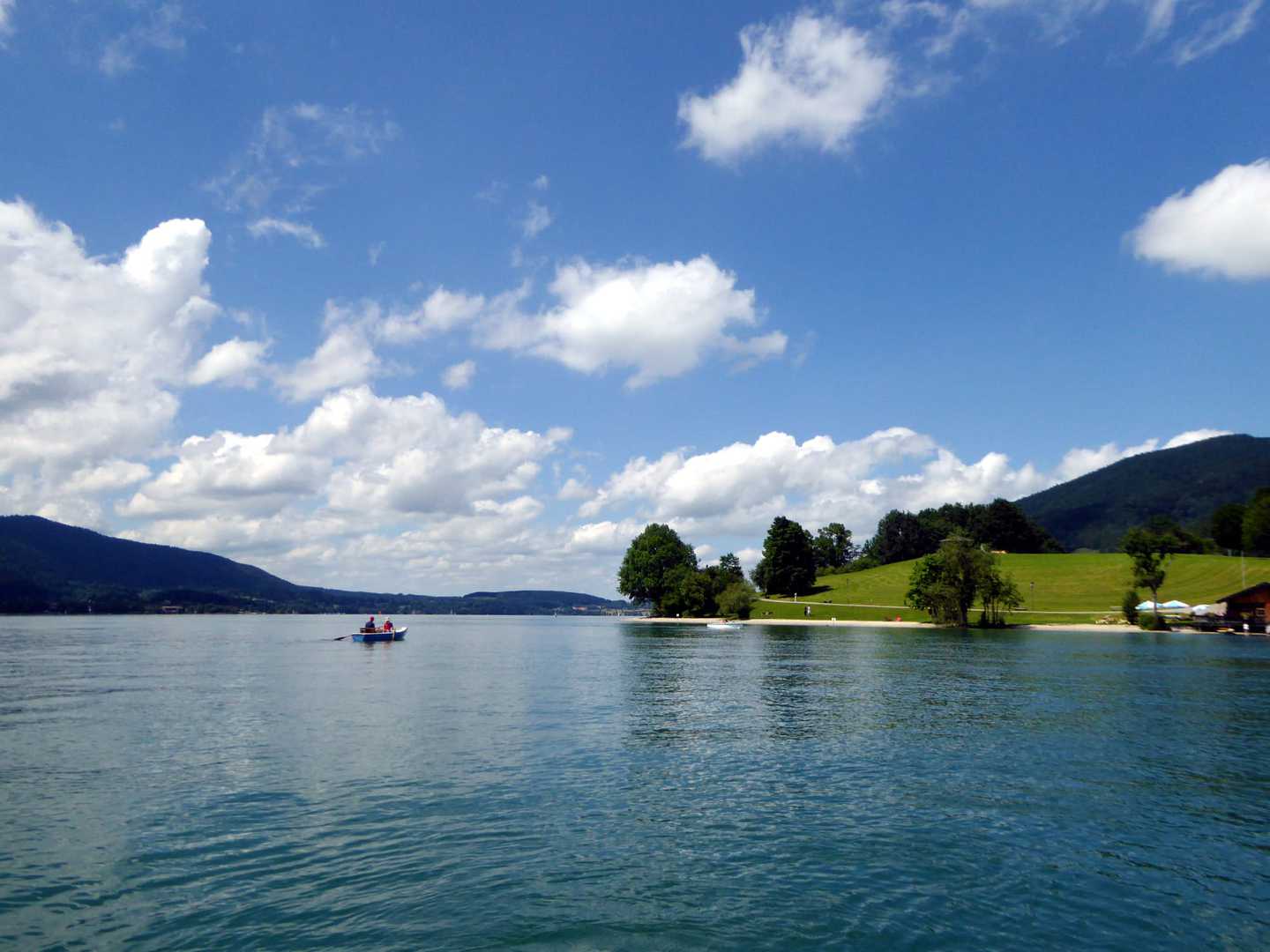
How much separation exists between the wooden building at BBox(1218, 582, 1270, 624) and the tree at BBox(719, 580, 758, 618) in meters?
91.5

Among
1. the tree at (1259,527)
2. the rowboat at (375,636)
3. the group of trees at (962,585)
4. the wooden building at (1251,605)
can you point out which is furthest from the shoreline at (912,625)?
the tree at (1259,527)

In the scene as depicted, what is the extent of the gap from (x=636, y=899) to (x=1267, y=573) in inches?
7400

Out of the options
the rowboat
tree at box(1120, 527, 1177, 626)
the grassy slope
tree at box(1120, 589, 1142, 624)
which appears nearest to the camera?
the rowboat

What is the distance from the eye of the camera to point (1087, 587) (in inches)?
6826

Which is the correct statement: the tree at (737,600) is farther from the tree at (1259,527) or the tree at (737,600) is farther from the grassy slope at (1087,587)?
the tree at (1259,527)

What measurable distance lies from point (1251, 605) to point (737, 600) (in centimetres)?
9618

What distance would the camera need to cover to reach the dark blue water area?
1638 centimetres

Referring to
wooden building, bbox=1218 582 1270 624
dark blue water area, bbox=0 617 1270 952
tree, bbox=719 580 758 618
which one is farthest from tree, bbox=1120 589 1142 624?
dark blue water area, bbox=0 617 1270 952

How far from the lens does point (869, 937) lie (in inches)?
619

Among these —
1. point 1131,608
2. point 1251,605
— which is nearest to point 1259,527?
point 1251,605

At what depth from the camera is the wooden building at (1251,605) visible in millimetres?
129875

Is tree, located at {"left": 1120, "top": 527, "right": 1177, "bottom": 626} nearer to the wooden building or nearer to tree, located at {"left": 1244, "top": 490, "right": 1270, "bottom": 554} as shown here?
the wooden building

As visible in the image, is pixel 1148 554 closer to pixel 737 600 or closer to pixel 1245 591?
pixel 1245 591

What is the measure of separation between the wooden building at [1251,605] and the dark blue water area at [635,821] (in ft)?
330
